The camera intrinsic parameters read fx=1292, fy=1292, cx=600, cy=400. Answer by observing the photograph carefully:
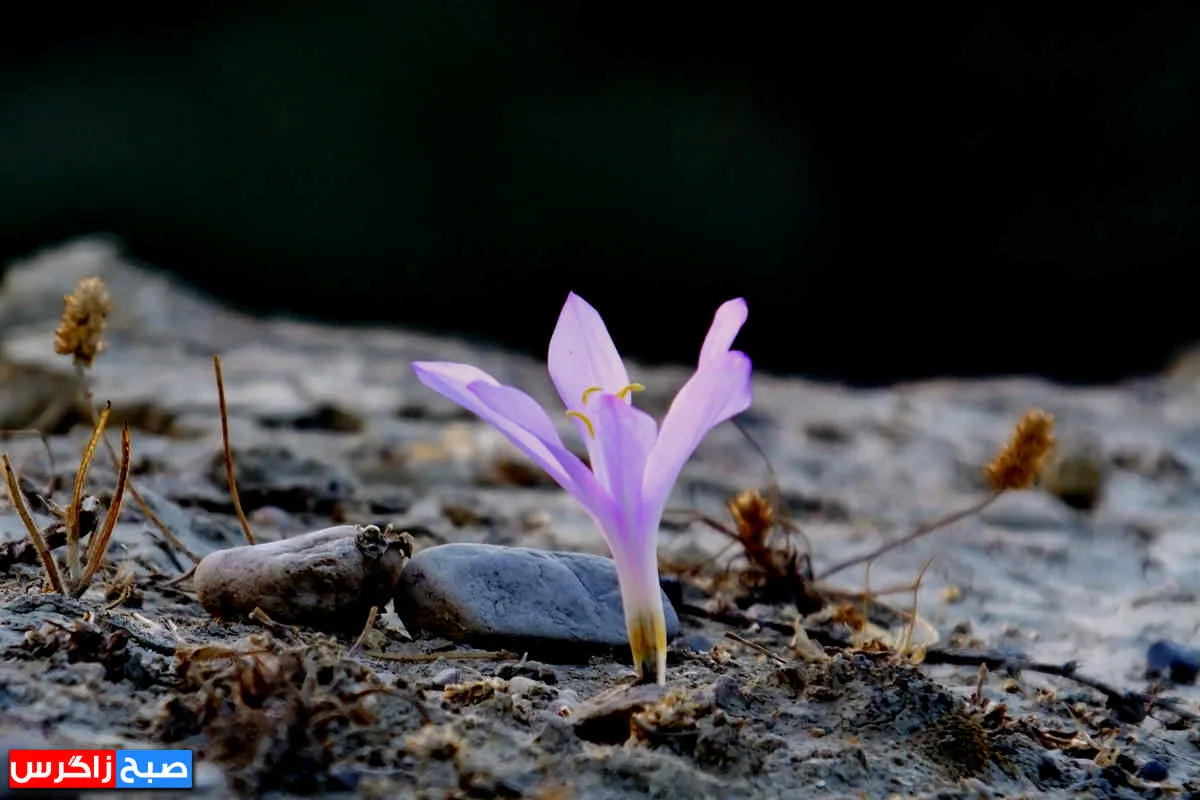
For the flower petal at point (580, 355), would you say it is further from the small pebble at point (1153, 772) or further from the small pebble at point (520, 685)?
the small pebble at point (1153, 772)

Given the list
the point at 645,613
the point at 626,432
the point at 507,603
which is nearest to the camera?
the point at 626,432

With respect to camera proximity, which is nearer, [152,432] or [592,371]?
[592,371]

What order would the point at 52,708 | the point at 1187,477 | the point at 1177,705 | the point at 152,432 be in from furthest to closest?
the point at 1187,477, the point at 152,432, the point at 1177,705, the point at 52,708

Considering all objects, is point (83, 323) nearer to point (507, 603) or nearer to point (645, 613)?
point (507, 603)

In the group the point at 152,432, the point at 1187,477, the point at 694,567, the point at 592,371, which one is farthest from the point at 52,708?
the point at 1187,477

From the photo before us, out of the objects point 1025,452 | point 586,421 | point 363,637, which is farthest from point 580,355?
point 1025,452

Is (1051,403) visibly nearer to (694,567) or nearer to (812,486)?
(812,486)
